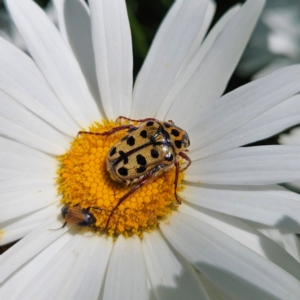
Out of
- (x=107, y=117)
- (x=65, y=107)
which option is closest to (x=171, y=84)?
(x=107, y=117)

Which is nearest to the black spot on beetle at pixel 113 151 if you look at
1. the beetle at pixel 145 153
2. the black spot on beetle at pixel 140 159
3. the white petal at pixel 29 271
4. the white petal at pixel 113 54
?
the beetle at pixel 145 153

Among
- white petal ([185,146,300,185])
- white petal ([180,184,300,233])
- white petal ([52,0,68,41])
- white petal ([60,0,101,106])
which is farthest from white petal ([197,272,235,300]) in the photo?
white petal ([52,0,68,41])

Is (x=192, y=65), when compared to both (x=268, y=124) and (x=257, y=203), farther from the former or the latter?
(x=257, y=203)

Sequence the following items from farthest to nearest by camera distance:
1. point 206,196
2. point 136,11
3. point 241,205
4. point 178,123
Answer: point 136,11 → point 178,123 → point 206,196 → point 241,205

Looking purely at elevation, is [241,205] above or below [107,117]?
below

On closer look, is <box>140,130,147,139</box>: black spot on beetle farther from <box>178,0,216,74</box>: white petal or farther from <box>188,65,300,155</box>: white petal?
<box>178,0,216,74</box>: white petal

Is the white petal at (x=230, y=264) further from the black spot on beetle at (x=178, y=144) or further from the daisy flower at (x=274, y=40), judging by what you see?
the daisy flower at (x=274, y=40)

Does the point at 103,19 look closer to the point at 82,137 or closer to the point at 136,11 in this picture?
the point at 82,137
